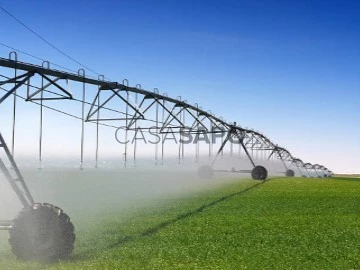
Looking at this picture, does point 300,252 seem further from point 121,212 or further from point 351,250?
point 121,212

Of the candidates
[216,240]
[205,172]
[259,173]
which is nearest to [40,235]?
[216,240]

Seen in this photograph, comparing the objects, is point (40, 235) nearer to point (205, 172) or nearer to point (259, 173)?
point (205, 172)

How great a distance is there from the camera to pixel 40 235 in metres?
11.4

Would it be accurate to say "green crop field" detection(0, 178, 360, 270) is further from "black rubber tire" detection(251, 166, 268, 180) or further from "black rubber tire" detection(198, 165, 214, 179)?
"black rubber tire" detection(251, 166, 268, 180)

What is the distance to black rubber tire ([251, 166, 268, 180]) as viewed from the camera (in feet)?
184

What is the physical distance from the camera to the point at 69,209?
2420 centimetres

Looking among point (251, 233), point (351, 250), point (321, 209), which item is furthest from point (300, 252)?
point (321, 209)

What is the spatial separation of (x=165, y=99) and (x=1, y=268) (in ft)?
68.6

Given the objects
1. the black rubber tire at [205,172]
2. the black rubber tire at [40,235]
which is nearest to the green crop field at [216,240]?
the black rubber tire at [40,235]

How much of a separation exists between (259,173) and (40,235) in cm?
4674

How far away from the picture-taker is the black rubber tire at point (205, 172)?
182 ft

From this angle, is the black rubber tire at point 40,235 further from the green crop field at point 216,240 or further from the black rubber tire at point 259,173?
the black rubber tire at point 259,173

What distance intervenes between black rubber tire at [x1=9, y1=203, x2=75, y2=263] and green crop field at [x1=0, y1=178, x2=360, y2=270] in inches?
14.6

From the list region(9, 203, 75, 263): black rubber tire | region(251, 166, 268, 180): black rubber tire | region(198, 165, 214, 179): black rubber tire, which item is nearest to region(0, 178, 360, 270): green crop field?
region(9, 203, 75, 263): black rubber tire
